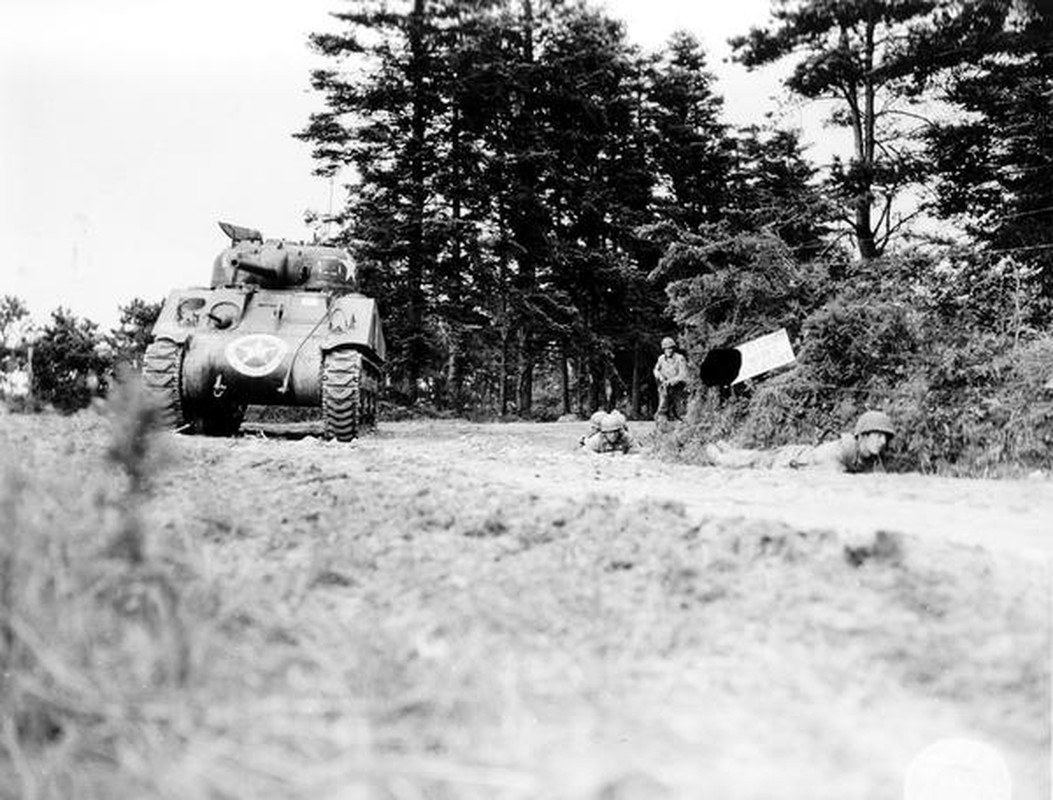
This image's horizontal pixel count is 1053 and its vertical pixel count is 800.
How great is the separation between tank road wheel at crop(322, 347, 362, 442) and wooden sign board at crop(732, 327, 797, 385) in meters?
4.47

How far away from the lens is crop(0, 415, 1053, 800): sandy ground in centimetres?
209

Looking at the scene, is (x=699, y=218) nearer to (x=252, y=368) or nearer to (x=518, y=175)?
(x=518, y=175)

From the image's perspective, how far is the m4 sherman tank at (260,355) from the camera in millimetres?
11141

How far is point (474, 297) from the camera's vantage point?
24.8 metres

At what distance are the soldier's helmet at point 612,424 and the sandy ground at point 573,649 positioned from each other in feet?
21.9

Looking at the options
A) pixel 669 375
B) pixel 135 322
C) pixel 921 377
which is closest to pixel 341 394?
pixel 669 375

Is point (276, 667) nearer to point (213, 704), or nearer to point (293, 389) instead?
point (213, 704)

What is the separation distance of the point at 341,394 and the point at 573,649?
8.65 meters

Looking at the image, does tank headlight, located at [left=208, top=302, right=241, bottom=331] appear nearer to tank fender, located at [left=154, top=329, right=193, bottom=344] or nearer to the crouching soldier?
tank fender, located at [left=154, top=329, right=193, bottom=344]

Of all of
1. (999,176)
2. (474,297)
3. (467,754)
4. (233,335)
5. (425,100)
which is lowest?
(467,754)

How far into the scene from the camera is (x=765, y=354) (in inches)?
404

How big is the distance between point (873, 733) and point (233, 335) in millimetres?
10380

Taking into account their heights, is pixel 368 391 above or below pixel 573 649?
above

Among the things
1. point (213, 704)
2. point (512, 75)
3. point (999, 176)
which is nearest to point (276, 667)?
point (213, 704)
